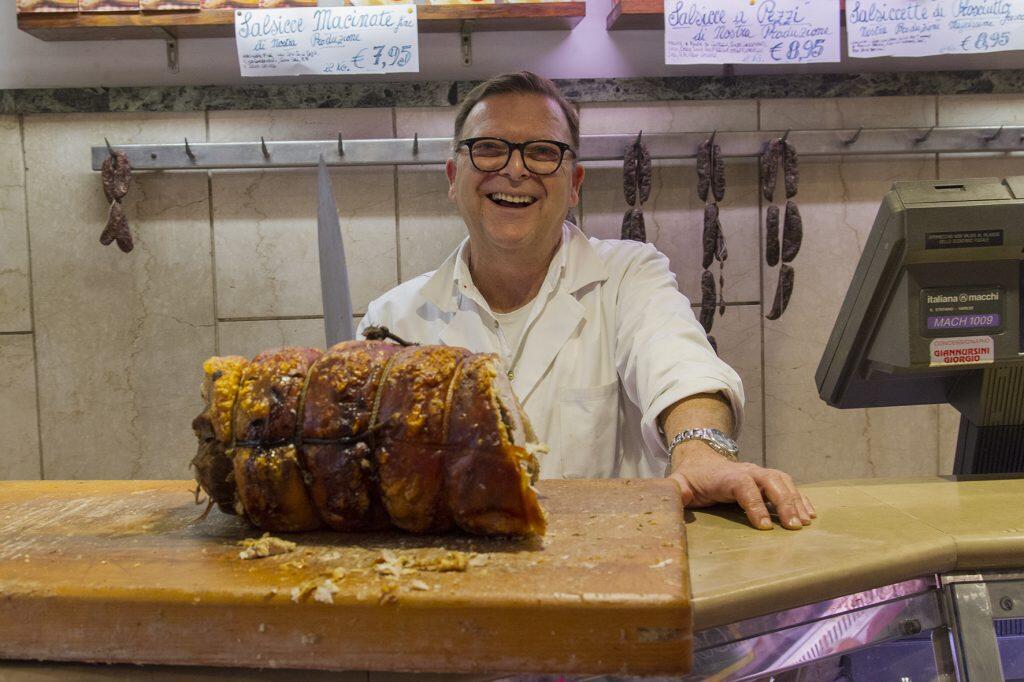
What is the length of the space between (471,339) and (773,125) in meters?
1.80

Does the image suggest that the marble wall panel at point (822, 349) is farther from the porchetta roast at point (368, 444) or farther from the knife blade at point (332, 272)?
the porchetta roast at point (368, 444)

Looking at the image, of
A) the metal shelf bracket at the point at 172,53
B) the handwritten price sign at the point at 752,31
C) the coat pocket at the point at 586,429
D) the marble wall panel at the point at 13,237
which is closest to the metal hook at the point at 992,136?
the handwritten price sign at the point at 752,31

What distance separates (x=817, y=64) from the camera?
354 centimetres

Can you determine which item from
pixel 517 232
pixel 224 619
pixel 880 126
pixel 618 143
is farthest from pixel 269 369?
pixel 880 126

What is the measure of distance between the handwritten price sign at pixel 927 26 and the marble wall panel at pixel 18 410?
12.1 ft

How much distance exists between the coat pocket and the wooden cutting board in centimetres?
130

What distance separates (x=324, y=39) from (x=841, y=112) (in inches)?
88.1

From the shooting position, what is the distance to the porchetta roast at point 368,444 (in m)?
1.26

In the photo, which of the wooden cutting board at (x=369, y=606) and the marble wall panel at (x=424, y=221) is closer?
the wooden cutting board at (x=369, y=606)

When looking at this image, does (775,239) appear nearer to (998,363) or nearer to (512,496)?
(998,363)

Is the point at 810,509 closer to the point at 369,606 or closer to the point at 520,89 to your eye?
the point at 369,606

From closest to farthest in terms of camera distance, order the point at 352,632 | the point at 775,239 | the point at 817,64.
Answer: the point at 352,632, the point at 775,239, the point at 817,64

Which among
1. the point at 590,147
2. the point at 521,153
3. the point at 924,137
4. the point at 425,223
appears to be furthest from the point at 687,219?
the point at 521,153

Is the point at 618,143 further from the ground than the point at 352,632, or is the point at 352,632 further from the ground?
the point at 618,143
